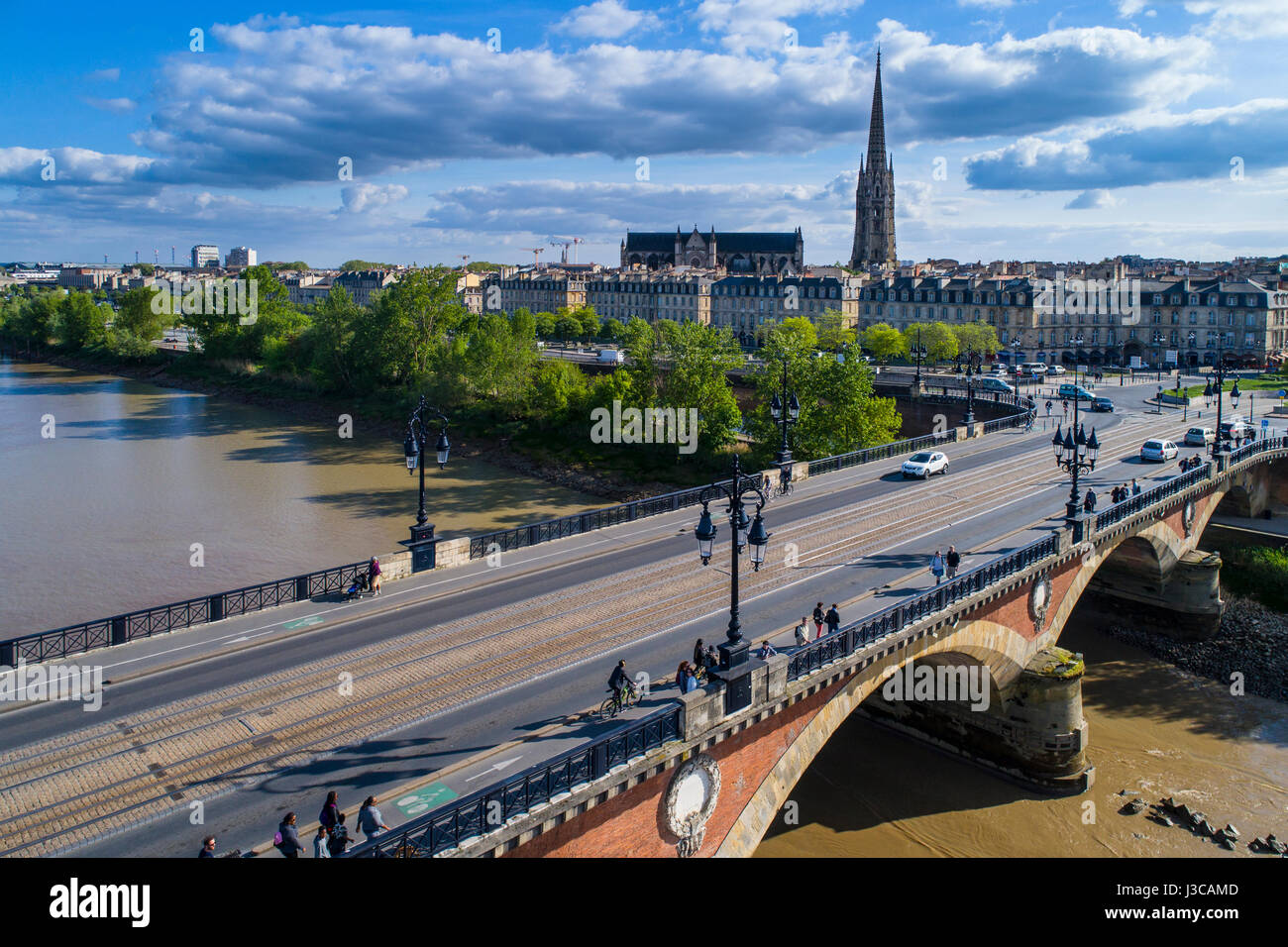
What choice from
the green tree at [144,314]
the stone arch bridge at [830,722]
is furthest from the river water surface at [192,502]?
the green tree at [144,314]

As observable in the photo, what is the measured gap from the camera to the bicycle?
14500 mm

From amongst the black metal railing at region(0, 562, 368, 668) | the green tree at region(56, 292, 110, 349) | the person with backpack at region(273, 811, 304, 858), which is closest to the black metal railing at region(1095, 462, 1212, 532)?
the black metal railing at region(0, 562, 368, 668)

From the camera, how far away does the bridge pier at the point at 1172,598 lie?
32906 millimetres

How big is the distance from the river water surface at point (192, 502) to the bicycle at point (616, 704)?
63.3ft

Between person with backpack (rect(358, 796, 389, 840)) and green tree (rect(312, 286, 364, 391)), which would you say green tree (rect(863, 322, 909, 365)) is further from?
person with backpack (rect(358, 796, 389, 840))

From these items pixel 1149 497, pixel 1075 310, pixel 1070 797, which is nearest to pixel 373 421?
pixel 1149 497

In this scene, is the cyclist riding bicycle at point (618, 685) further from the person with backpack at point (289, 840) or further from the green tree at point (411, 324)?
the green tree at point (411, 324)

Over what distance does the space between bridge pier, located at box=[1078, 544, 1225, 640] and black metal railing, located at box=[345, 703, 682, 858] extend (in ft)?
88.9

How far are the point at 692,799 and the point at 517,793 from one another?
118 inches

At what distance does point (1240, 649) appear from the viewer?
3181 cm

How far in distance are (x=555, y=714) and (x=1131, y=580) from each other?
90.2 ft

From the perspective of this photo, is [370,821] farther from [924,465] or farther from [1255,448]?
[1255,448]
